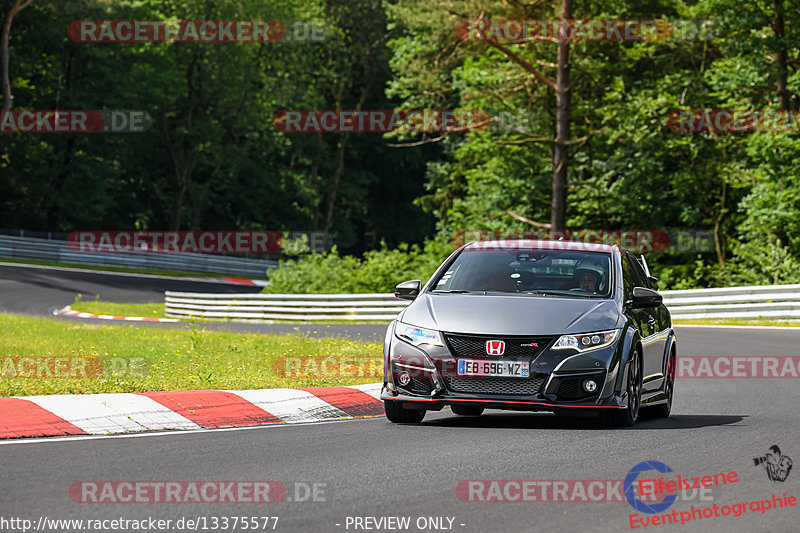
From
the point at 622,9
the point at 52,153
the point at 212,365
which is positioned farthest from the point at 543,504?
the point at 52,153

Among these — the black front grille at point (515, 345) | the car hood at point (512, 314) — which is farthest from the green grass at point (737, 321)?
the black front grille at point (515, 345)

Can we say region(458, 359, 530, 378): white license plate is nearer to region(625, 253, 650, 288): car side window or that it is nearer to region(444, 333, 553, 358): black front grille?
region(444, 333, 553, 358): black front grille

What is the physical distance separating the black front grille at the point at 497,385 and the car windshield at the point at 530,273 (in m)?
1.27

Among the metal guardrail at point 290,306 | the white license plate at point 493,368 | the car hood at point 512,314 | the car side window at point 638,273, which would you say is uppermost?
the car side window at point 638,273

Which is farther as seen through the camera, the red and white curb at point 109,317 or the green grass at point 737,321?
the red and white curb at point 109,317

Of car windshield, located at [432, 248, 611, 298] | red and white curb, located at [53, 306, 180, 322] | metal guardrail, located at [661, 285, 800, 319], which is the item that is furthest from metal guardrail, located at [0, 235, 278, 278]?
car windshield, located at [432, 248, 611, 298]

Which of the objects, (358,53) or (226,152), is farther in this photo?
(358,53)

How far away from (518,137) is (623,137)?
14.9 ft

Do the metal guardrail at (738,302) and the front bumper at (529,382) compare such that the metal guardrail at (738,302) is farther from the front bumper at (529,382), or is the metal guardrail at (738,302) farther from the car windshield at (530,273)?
the front bumper at (529,382)

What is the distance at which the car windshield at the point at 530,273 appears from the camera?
36.1 ft

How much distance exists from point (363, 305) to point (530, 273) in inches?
837

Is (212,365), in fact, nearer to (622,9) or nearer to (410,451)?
(410,451)

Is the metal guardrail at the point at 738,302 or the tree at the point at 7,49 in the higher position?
the tree at the point at 7,49

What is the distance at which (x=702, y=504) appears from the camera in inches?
271
